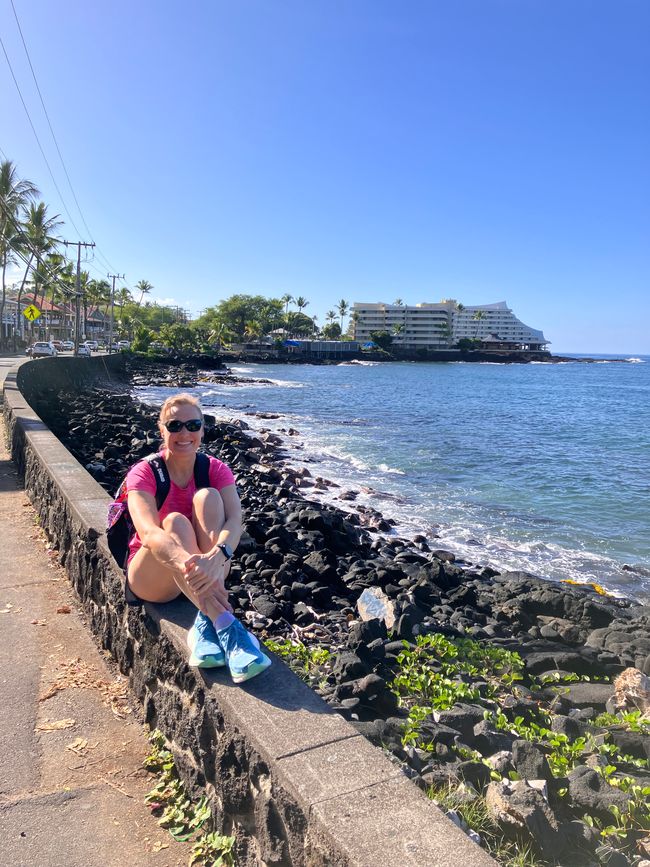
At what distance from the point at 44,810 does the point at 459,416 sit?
34021 mm

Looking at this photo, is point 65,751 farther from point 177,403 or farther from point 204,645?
point 177,403

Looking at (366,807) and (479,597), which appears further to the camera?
(479,597)

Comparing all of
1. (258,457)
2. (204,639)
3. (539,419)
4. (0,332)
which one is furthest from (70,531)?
(0,332)

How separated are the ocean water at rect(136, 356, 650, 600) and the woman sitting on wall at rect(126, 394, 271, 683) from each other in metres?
7.64

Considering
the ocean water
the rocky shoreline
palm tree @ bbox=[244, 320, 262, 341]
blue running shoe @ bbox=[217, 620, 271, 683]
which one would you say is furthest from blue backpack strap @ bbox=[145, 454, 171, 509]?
palm tree @ bbox=[244, 320, 262, 341]

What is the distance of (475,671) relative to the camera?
17.0ft

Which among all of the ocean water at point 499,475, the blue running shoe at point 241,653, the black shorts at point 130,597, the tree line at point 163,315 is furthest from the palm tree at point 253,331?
the blue running shoe at point 241,653

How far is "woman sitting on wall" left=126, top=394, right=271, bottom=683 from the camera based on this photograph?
2.88 m

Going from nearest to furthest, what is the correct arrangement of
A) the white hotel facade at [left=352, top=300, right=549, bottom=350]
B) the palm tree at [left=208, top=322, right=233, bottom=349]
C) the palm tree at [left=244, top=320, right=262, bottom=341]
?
the palm tree at [left=208, top=322, right=233, bottom=349]
the palm tree at [left=244, top=320, right=262, bottom=341]
the white hotel facade at [left=352, top=300, right=549, bottom=350]

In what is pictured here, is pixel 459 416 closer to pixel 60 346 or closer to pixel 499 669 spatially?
pixel 499 669

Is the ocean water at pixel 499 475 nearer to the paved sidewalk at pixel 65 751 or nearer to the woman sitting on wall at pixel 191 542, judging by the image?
the paved sidewalk at pixel 65 751

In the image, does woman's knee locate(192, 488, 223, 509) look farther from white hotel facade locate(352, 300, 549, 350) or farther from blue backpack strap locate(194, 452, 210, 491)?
white hotel facade locate(352, 300, 549, 350)

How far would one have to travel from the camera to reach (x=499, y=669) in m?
5.39

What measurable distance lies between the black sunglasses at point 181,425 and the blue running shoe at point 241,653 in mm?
1127
